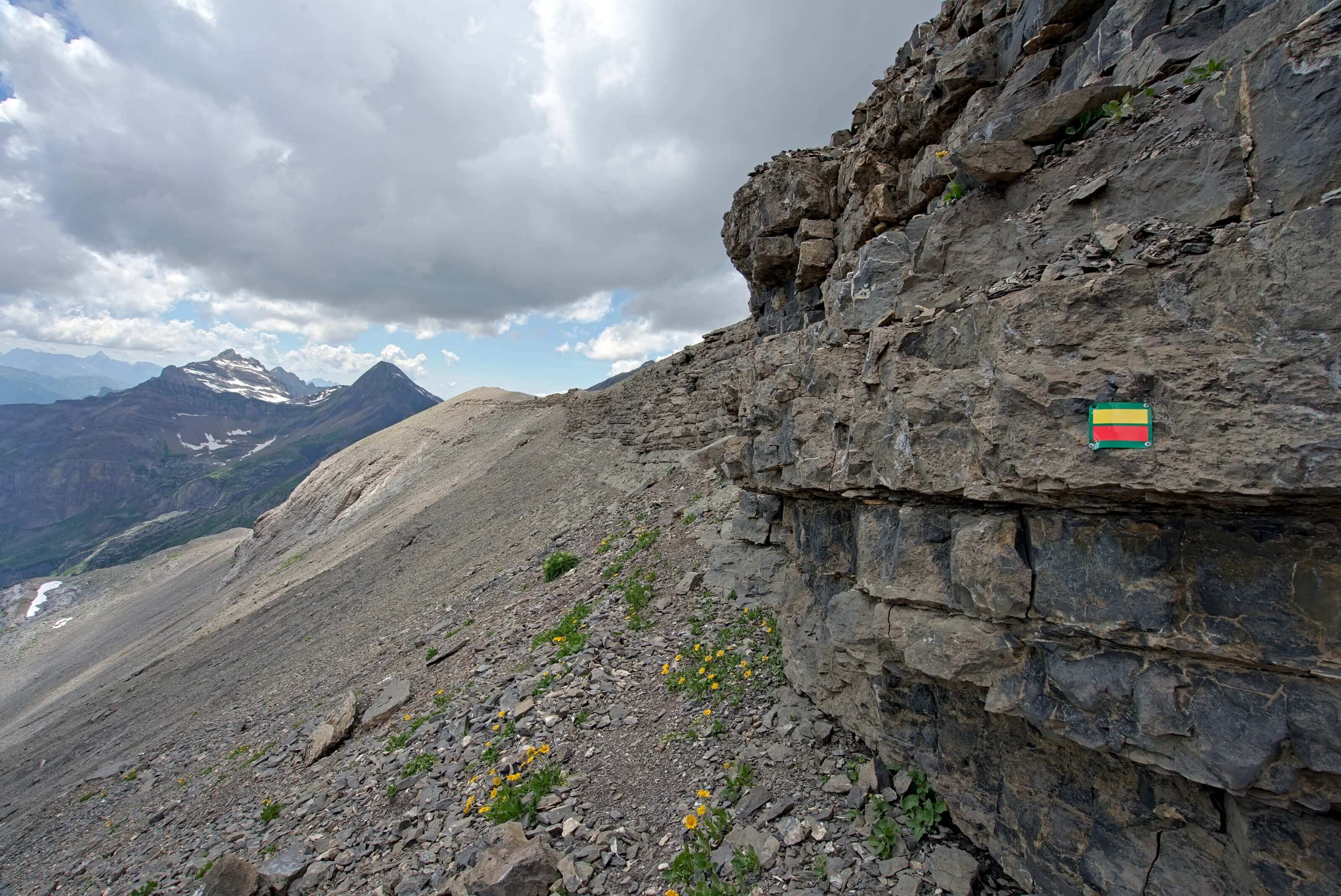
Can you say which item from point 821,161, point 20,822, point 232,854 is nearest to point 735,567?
point 232,854

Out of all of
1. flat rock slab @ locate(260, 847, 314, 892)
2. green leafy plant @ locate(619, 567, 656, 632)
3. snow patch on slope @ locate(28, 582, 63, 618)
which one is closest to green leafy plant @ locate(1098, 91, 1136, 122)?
green leafy plant @ locate(619, 567, 656, 632)

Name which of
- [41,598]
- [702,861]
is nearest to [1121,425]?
[702,861]

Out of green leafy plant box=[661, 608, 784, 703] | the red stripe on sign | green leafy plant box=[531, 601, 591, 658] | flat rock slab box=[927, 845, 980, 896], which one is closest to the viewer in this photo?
the red stripe on sign

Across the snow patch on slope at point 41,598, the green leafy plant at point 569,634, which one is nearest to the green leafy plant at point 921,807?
the green leafy plant at point 569,634

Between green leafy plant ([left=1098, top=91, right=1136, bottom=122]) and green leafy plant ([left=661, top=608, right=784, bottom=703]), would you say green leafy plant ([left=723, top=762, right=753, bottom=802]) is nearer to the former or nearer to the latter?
green leafy plant ([left=661, top=608, right=784, bottom=703])

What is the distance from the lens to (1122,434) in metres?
3.17

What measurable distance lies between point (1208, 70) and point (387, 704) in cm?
1345

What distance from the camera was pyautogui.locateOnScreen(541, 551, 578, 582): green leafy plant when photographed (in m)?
13.1

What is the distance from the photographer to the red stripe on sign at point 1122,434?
3109 millimetres

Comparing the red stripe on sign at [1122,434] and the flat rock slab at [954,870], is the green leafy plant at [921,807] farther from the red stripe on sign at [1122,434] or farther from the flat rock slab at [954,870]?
the red stripe on sign at [1122,434]

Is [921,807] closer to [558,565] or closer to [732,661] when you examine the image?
[732,661]

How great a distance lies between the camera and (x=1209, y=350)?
299cm

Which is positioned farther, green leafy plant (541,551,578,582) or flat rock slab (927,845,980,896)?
green leafy plant (541,551,578,582)

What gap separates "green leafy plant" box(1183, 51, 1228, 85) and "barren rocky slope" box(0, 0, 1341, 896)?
2 cm
